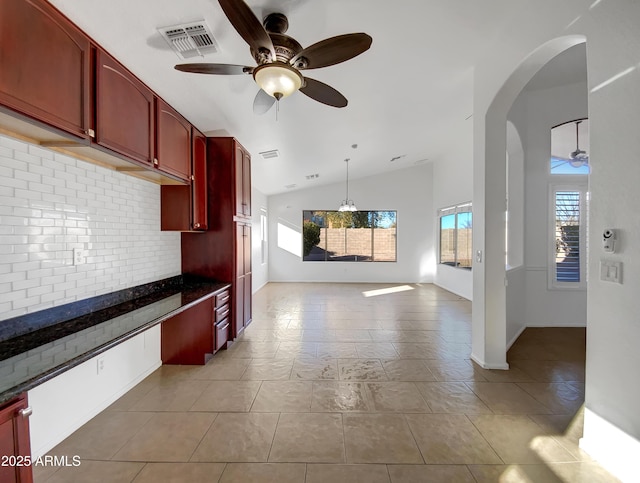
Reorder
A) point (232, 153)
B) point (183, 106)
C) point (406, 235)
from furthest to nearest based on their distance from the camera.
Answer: point (406, 235), point (232, 153), point (183, 106)

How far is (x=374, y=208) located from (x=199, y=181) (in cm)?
599

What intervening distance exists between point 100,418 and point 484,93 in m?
4.51

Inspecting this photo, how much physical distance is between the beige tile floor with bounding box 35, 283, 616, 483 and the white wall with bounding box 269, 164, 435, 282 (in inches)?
183

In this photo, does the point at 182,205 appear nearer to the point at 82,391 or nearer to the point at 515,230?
the point at 82,391

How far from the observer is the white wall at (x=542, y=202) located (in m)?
4.15

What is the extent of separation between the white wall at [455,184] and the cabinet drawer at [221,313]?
4.73 m

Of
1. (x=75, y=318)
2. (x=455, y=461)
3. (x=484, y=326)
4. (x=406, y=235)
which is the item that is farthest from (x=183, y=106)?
(x=406, y=235)

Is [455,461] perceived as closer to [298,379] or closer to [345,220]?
[298,379]

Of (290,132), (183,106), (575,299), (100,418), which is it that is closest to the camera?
(100,418)

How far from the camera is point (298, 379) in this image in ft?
9.06

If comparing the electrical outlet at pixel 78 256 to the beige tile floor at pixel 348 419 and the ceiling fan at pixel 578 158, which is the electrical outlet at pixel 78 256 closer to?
the beige tile floor at pixel 348 419

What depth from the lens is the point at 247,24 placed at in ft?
4.73

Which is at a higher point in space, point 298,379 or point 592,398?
point 592,398

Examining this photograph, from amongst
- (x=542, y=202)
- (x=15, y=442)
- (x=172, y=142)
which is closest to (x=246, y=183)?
(x=172, y=142)
